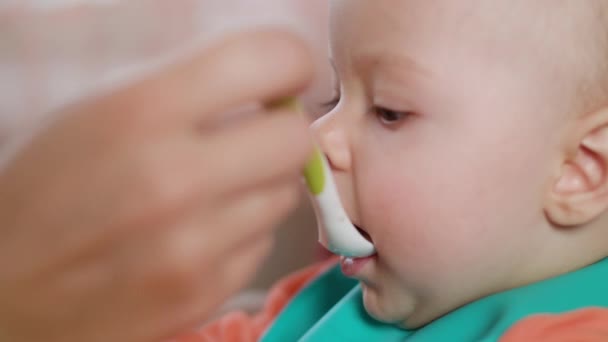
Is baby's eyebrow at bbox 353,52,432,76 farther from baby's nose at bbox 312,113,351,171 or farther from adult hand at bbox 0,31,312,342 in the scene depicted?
adult hand at bbox 0,31,312,342

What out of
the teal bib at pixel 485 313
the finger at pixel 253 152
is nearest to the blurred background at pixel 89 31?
the teal bib at pixel 485 313

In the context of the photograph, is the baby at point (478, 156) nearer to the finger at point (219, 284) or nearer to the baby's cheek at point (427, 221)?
the baby's cheek at point (427, 221)

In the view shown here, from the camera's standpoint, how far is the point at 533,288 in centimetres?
63

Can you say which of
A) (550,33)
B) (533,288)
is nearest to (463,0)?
(550,33)

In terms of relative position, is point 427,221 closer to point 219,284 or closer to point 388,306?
point 388,306

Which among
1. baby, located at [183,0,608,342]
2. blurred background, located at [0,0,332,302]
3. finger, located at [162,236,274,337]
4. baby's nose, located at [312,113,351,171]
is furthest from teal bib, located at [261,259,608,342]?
blurred background, located at [0,0,332,302]

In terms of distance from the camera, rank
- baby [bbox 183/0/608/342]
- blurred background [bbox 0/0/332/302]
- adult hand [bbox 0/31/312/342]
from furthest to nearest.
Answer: blurred background [bbox 0/0/332/302], baby [bbox 183/0/608/342], adult hand [bbox 0/31/312/342]

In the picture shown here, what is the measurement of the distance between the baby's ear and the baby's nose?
0.58ft

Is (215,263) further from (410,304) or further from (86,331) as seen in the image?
(410,304)

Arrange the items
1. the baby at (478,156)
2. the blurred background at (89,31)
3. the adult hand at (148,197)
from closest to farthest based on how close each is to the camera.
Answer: the adult hand at (148,197) < the baby at (478,156) < the blurred background at (89,31)

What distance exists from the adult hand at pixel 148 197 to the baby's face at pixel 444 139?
0.25 metres

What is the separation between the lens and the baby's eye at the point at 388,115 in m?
0.62

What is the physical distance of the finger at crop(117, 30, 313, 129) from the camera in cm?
35

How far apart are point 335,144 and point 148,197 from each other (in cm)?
32
